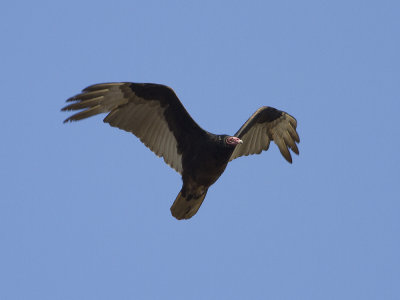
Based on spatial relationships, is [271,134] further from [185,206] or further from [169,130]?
[185,206]

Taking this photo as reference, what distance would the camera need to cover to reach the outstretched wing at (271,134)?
9.93 metres

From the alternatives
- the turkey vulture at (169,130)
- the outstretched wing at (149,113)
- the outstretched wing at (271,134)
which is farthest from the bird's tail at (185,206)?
the outstretched wing at (271,134)

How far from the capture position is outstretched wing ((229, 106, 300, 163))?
32.6 ft

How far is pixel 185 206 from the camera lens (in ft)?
29.0

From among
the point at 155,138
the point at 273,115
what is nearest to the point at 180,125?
the point at 155,138

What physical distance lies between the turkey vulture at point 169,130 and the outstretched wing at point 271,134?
3.64 feet

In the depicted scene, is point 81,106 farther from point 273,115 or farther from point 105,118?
point 273,115

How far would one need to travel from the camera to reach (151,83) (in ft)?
28.2

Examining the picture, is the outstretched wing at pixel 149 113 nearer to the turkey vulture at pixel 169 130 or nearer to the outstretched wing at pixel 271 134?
the turkey vulture at pixel 169 130

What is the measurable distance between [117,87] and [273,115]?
258 cm

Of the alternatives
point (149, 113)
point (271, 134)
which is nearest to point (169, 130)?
point (149, 113)

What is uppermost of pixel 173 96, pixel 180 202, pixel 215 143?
pixel 173 96

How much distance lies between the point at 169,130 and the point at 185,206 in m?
1.02

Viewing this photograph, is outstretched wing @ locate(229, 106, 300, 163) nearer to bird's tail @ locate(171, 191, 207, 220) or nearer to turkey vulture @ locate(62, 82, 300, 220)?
turkey vulture @ locate(62, 82, 300, 220)
